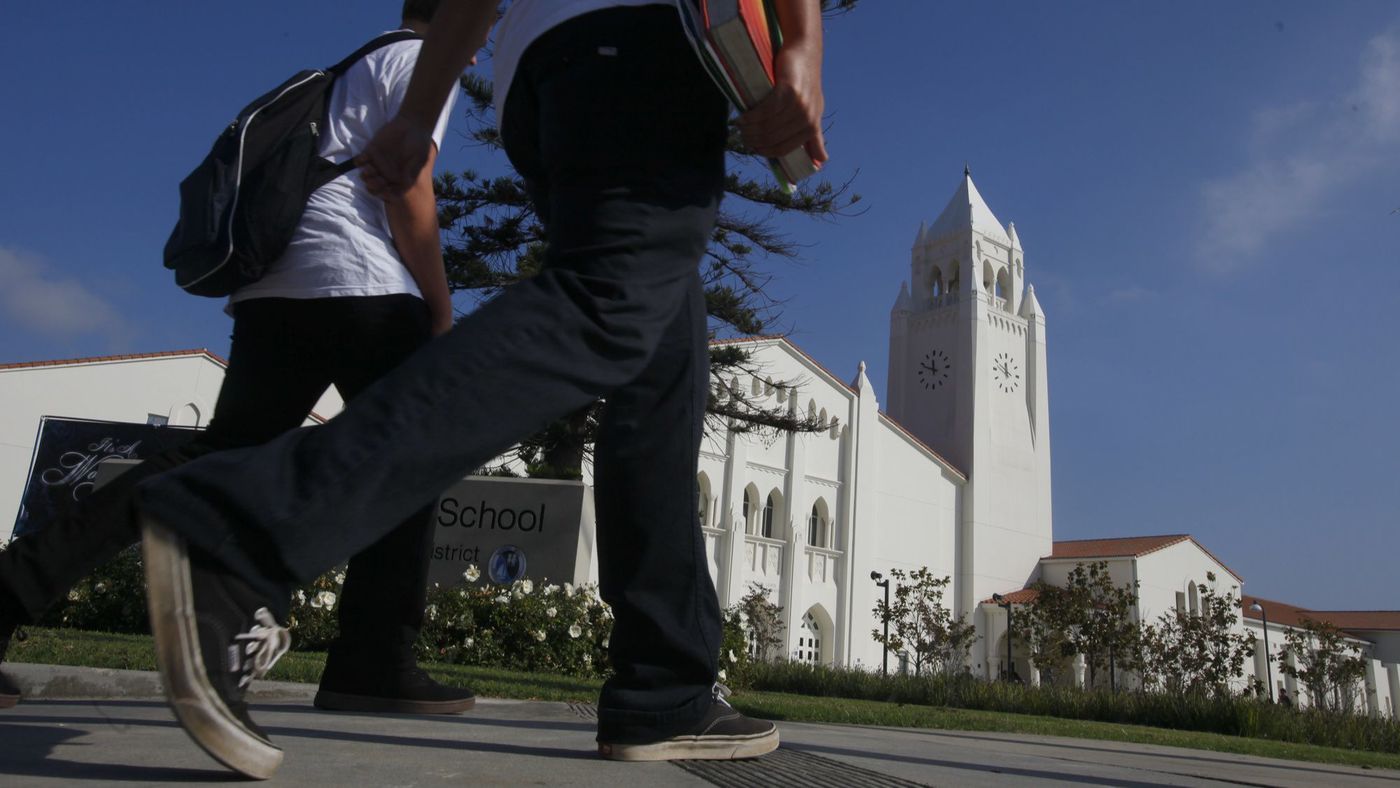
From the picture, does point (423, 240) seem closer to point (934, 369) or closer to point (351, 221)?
point (351, 221)

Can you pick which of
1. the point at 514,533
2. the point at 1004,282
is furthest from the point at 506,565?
the point at 1004,282

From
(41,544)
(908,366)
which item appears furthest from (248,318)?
(908,366)

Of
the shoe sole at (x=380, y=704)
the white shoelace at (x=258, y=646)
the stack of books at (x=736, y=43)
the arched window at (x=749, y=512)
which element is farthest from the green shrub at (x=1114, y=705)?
the arched window at (x=749, y=512)

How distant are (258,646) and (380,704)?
941 mm

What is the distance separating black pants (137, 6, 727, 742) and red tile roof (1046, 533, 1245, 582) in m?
45.8

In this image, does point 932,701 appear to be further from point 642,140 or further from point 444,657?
point 642,140

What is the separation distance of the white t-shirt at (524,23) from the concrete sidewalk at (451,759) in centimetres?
108

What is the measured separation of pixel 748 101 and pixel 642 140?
0.17 meters

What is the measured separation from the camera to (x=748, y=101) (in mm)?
1461

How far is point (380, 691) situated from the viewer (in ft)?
6.75

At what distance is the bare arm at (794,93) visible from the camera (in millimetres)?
1477

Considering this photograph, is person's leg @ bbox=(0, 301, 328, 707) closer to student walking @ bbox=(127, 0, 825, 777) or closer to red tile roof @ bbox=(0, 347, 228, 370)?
student walking @ bbox=(127, 0, 825, 777)

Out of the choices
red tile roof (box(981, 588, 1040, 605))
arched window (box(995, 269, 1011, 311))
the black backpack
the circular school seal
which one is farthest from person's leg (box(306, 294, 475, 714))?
arched window (box(995, 269, 1011, 311))

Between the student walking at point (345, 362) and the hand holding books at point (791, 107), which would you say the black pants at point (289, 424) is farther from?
the hand holding books at point (791, 107)
